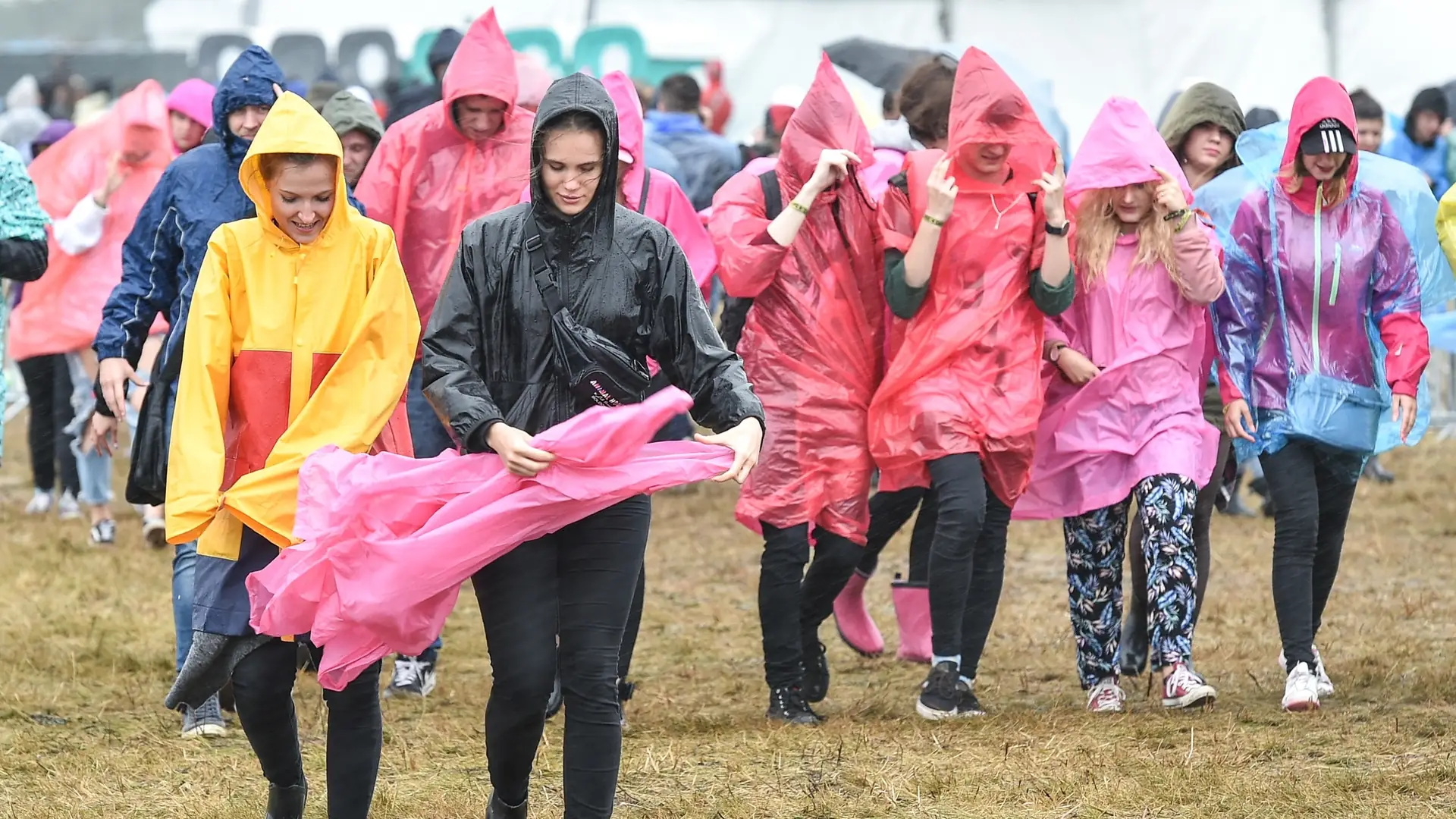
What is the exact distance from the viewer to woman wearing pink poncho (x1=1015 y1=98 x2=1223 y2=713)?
536 cm

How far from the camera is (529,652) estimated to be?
376 centimetres

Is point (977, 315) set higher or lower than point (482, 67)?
lower

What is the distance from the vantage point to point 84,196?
8516 mm

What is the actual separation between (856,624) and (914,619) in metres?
0.22

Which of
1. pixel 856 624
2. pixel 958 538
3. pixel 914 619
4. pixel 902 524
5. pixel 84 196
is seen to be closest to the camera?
pixel 958 538

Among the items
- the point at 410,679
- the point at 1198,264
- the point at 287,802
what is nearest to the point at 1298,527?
the point at 1198,264

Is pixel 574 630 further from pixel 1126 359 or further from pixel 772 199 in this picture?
pixel 1126 359

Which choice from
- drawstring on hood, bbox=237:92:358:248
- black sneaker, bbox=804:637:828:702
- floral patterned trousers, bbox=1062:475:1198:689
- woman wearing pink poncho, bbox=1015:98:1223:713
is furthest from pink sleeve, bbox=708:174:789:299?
drawstring on hood, bbox=237:92:358:248

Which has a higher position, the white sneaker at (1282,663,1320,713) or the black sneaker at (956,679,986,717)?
the white sneaker at (1282,663,1320,713)

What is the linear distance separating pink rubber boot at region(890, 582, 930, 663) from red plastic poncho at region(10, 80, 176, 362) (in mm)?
3907

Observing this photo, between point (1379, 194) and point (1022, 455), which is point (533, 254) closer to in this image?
point (1022, 455)

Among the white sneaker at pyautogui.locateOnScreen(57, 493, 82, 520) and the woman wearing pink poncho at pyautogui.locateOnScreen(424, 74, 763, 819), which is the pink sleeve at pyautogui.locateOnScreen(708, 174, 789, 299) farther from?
the white sneaker at pyautogui.locateOnScreen(57, 493, 82, 520)

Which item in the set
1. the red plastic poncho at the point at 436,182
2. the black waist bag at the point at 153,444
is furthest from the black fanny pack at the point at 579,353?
the red plastic poncho at the point at 436,182

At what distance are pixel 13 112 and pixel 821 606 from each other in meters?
12.3
